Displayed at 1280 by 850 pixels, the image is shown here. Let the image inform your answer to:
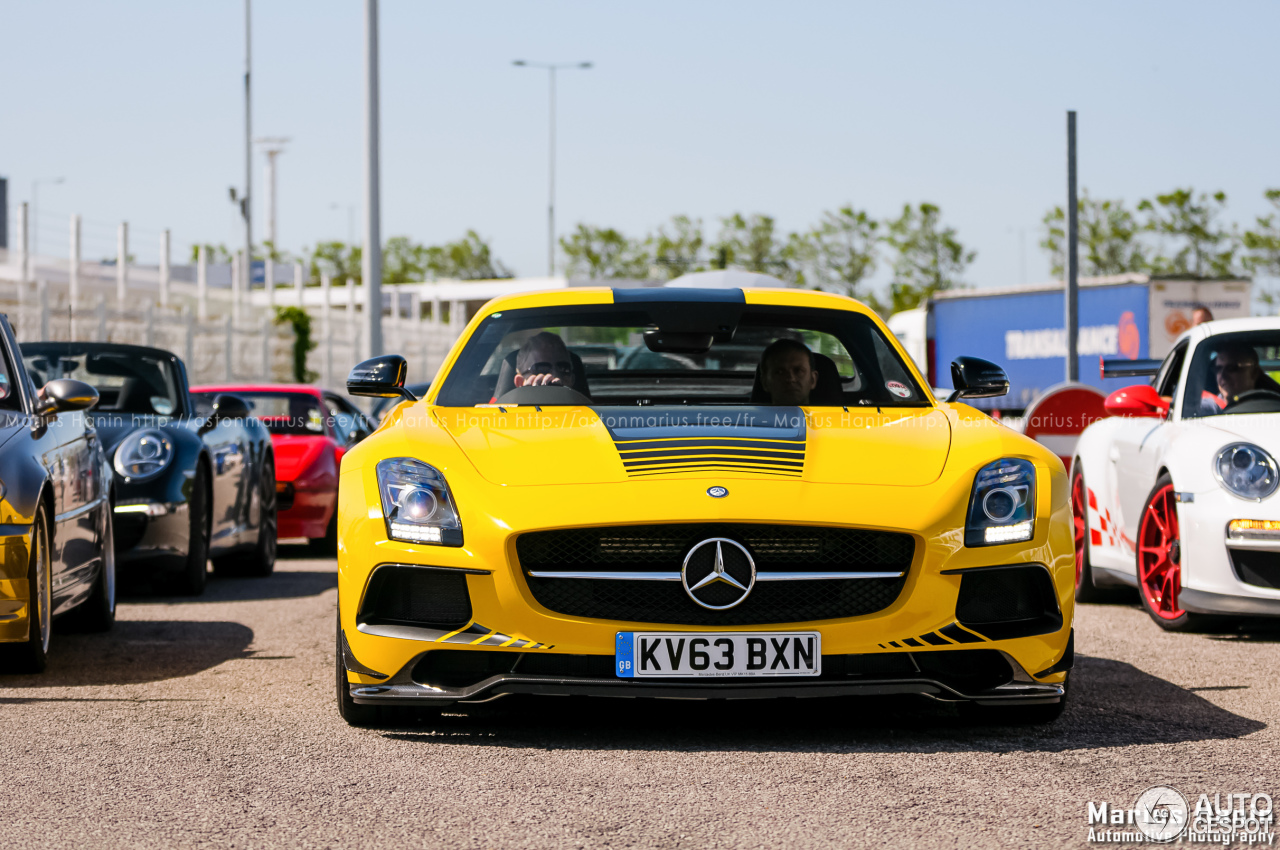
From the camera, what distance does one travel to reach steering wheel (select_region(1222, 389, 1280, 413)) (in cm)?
797

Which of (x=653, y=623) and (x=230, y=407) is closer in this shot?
(x=653, y=623)

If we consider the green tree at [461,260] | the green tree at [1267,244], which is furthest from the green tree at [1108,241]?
the green tree at [461,260]

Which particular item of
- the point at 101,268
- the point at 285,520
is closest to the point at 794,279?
the point at 101,268

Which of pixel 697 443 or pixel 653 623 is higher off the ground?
pixel 697 443

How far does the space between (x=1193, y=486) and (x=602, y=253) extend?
79.8 meters

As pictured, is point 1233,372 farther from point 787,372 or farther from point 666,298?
point 666,298

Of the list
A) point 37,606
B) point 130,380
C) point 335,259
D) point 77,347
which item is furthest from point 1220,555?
point 335,259

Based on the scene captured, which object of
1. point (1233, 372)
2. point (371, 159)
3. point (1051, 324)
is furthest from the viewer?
point (1051, 324)

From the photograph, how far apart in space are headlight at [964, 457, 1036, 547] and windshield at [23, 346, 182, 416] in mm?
6489

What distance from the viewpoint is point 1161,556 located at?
7965 mm

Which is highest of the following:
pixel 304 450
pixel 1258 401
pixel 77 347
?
pixel 77 347

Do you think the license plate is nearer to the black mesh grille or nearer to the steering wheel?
the black mesh grille

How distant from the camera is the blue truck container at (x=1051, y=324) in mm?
29094

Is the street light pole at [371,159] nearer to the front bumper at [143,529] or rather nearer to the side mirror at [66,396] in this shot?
the front bumper at [143,529]
